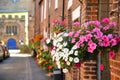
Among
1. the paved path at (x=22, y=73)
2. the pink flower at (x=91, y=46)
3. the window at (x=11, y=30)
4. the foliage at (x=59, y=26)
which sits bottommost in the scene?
the paved path at (x=22, y=73)

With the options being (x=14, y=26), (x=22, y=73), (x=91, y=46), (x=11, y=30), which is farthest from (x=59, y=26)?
(x=11, y=30)

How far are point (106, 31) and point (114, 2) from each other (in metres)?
0.89

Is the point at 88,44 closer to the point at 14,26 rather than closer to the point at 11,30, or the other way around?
the point at 14,26

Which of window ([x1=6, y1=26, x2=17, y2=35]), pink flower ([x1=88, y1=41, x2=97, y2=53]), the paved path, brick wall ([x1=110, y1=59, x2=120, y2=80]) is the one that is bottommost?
the paved path

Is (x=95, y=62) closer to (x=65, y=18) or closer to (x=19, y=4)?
(x=65, y=18)

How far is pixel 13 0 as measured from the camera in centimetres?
10119

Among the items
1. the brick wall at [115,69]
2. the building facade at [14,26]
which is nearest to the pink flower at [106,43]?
the brick wall at [115,69]

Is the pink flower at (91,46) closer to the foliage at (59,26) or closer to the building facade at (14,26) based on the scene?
the foliage at (59,26)

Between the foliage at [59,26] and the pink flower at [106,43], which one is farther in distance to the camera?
the foliage at [59,26]

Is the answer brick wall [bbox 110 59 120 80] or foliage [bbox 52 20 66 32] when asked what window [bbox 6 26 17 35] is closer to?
foliage [bbox 52 20 66 32]

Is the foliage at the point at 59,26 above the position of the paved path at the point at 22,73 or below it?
above

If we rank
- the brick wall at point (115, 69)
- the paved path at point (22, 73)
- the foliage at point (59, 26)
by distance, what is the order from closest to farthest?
the brick wall at point (115, 69) → the foliage at point (59, 26) → the paved path at point (22, 73)

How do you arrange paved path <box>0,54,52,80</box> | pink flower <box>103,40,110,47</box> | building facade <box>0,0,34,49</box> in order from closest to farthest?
1. pink flower <box>103,40,110,47</box>
2. paved path <box>0,54,52,80</box>
3. building facade <box>0,0,34,49</box>

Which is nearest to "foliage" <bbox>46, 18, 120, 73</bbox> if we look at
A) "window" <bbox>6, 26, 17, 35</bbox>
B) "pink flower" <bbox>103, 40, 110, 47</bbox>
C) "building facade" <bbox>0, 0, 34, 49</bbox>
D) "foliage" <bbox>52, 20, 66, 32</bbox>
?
"pink flower" <bbox>103, 40, 110, 47</bbox>
